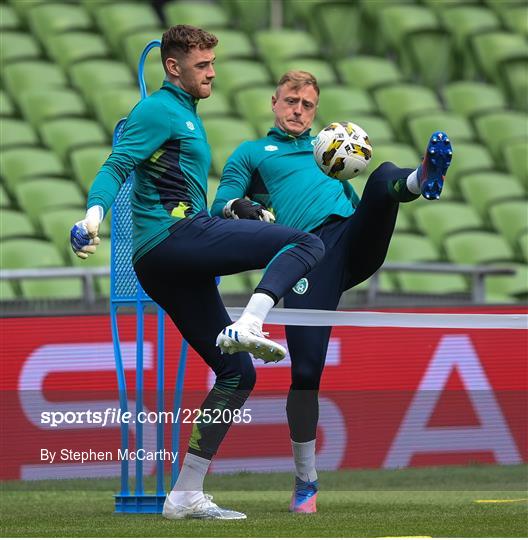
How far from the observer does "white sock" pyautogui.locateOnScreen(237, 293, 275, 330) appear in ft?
16.5

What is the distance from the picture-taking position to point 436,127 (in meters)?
12.7

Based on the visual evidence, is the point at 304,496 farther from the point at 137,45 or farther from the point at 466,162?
the point at 137,45

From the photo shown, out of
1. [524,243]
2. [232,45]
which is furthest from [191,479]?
[232,45]

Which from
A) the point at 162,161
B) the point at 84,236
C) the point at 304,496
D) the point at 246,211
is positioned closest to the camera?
the point at 84,236

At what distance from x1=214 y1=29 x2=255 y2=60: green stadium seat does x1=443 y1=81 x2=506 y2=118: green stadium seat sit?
2.01m

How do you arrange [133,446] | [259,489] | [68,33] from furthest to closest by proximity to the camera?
1. [68,33]
2. [259,489]
3. [133,446]

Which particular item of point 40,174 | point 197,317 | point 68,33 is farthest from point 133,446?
point 68,33

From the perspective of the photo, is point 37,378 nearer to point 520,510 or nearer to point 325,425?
point 325,425

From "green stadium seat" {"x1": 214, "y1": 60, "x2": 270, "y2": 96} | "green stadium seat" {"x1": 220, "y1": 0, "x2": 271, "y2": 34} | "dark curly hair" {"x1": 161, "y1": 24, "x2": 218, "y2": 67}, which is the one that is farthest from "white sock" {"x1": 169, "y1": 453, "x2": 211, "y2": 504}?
"green stadium seat" {"x1": 220, "y1": 0, "x2": 271, "y2": 34}

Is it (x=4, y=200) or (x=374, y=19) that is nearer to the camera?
(x=4, y=200)

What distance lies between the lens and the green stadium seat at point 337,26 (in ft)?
45.1

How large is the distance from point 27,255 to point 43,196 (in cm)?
102

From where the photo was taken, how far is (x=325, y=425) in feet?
24.4

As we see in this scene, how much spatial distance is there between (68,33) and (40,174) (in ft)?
7.72
